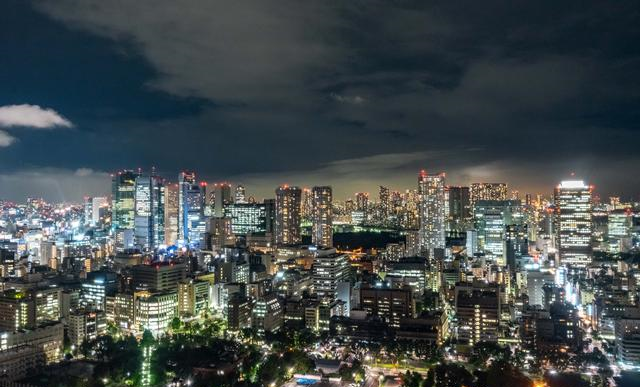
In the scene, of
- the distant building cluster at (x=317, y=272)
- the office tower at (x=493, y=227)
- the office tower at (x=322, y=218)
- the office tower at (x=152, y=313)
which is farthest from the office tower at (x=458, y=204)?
the office tower at (x=152, y=313)

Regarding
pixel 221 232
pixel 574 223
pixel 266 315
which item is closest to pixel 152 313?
pixel 266 315

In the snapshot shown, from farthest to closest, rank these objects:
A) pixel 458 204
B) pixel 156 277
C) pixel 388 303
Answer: pixel 458 204 < pixel 156 277 < pixel 388 303

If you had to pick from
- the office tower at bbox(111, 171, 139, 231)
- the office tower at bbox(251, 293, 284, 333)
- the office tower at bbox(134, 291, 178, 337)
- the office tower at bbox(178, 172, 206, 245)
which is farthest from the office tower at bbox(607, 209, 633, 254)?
the office tower at bbox(111, 171, 139, 231)

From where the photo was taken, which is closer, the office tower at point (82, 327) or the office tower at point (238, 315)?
the office tower at point (82, 327)

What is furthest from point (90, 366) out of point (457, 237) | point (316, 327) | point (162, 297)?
point (457, 237)

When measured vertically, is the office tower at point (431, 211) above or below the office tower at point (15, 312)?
above

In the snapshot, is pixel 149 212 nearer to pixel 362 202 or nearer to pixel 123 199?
pixel 123 199

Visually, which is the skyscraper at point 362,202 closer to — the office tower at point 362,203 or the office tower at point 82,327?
the office tower at point 362,203
